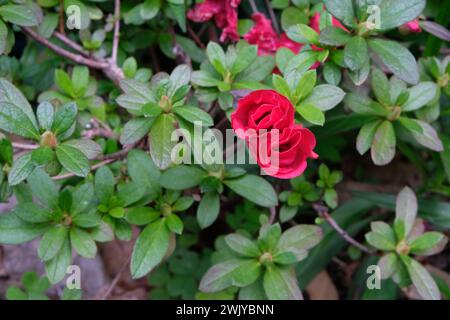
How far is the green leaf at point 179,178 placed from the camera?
0.97 m

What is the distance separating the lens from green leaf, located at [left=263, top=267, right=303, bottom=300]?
3.28ft

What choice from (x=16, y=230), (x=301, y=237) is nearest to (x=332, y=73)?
(x=301, y=237)

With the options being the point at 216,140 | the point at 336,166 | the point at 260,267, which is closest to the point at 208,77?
the point at 216,140

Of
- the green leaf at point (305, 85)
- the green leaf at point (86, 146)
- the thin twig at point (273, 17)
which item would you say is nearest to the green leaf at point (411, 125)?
the green leaf at point (305, 85)

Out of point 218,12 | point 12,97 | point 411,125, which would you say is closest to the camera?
point 12,97

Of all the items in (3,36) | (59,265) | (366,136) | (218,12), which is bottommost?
(59,265)

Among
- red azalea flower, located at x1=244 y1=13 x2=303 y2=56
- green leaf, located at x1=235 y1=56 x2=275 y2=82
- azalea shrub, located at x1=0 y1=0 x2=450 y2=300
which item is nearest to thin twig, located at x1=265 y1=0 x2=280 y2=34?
azalea shrub, located at x1=0 y1=0 x2=450 y2=300

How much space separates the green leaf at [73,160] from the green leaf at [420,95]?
605 mm

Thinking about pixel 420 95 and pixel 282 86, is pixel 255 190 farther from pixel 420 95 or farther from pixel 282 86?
pixel 420 95

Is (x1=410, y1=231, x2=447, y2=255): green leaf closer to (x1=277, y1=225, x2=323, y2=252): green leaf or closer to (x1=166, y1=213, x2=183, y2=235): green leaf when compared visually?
(x1=277, y1=225, x2=323, y2=252): green leaf

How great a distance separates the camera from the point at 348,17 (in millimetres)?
914

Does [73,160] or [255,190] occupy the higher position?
[73,160]

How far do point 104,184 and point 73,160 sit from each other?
128mm

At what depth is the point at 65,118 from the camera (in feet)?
2.84
